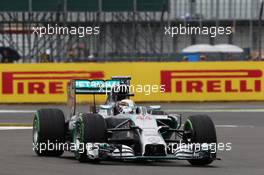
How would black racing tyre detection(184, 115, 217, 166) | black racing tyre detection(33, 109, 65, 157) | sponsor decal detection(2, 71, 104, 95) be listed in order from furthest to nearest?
sponsor decal detection(2, 71, 104, 95) → black racing tyre detection(33, 109, 65, 157) → black racing tyre detection(184, 115, 217, 166)

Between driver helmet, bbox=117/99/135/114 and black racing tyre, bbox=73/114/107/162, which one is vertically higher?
driver helmet, bbox=117/99/135/114

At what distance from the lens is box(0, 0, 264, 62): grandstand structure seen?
109 ft

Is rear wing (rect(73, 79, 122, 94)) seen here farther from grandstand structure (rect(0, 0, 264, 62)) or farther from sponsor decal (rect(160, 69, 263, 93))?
grandstand structure (rect(0, 0, 264, 62))

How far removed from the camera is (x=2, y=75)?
2797cm

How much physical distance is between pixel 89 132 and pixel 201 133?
1.59 m

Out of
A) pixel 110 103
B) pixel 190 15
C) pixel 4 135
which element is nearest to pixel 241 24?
pixel 190 15

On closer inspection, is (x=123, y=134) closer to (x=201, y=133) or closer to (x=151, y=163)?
(x=151, y=163)

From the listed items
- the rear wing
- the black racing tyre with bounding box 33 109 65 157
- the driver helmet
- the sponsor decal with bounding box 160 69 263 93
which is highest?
the rear wing

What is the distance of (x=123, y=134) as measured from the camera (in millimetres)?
12609

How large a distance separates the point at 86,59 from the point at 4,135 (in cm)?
1613

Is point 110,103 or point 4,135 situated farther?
point 4,135

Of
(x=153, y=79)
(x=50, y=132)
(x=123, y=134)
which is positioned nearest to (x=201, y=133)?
(x=123, y=134)

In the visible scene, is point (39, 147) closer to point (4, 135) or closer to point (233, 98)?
point (4, 135)

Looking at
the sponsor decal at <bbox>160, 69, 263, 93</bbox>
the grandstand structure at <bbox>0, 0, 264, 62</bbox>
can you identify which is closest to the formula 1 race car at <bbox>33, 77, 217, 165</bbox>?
the sponsor decal at <bbox>160, 69, 263, 93</bbox>
